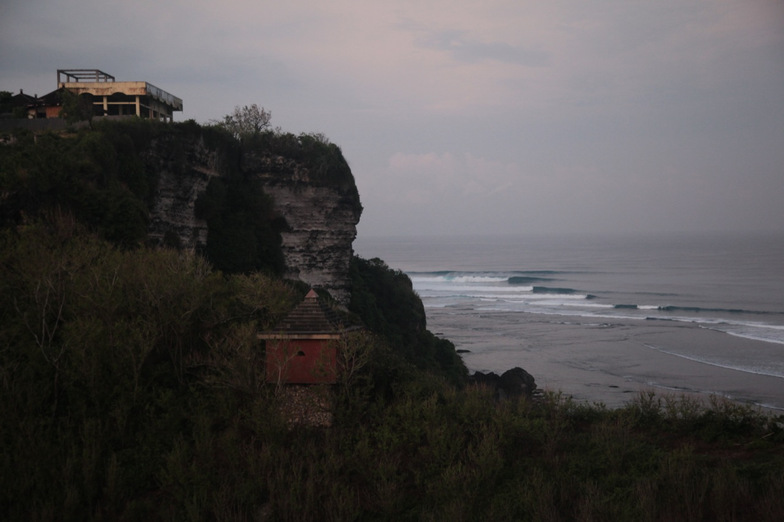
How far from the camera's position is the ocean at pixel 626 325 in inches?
1353

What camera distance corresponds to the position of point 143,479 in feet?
42.8

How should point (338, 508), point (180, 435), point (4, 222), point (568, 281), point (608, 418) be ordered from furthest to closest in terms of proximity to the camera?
point (568, 281) < point (4, 222) < point (608, 418) < point (180, 435) < point (338, 508)

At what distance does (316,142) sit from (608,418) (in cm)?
2736

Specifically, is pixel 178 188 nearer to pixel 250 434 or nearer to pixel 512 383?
pixel 250 434

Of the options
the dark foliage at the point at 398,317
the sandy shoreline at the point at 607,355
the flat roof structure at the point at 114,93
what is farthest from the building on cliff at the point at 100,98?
the sandy shoreline at the point at 607,355

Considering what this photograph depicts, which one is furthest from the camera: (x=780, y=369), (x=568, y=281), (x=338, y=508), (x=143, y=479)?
(x=568, y=281)

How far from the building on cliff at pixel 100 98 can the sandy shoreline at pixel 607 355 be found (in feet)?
88.3

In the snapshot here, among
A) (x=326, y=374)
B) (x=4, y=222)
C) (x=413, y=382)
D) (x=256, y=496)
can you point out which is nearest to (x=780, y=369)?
(x=413, y=382)

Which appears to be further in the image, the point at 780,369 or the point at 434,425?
the point at 780,369

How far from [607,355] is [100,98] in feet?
118

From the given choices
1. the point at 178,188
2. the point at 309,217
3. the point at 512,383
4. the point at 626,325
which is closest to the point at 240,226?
the point at 309,217

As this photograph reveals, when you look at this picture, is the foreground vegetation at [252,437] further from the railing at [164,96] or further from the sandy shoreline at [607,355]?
the railing at [164,96]

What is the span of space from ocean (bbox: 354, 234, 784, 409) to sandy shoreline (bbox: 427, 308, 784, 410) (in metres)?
0.07

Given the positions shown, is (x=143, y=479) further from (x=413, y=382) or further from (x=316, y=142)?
(x=316, y=142)
